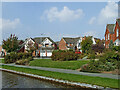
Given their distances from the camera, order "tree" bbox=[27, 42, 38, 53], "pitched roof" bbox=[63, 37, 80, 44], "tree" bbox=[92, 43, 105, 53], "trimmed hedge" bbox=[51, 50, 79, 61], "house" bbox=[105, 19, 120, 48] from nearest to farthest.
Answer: "trimmed hedge" bbox=[51, 50, 79, 61] → "tree" bbox=[92, 43, 105, 53] → "house" bbox=[105, 19, 120, 48] → "tree" bbox=[27, 42, 38, 53] → "pitched roof" bbox=[63, 37, 80, 44]

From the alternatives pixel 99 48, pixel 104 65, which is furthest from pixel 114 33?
pixel 104 65

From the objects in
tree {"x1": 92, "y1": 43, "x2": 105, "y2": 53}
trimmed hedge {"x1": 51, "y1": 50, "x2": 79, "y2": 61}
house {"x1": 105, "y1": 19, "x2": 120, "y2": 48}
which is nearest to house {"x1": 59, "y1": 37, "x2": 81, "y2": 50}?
house {"x1": 105, "y1": 19, "x2": 120, "y2": 48}

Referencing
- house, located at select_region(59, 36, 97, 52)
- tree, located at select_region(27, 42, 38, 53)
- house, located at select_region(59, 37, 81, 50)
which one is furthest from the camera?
house, located at select_region(59, 37, 81, 50)

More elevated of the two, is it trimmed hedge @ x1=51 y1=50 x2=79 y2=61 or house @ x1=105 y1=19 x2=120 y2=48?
house @ x1=105 y1=19 x2=120 y2=48

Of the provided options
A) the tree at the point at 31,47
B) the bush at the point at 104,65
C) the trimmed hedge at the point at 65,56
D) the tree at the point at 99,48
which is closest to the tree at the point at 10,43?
the tree at the point at 31,47

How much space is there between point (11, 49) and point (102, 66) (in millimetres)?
36988

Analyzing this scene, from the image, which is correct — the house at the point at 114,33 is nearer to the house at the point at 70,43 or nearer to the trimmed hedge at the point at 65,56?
the trimmed hedge at the point at 65,56

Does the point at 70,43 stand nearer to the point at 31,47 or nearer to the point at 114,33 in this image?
Answer: the point at 31,47

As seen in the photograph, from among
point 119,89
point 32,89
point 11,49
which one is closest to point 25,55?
point 11,49

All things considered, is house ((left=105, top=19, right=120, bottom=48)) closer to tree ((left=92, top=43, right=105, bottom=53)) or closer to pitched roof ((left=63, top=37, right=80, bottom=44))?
tree ((left=92, top=43, right=105, bottom=53))

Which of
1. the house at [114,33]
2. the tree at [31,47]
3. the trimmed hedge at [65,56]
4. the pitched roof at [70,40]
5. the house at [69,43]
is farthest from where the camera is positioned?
the pitched roof at [70,40]

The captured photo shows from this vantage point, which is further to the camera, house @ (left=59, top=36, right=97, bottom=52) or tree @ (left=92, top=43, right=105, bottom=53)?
house @ (left=59, top=36, right=97, bottom=52)

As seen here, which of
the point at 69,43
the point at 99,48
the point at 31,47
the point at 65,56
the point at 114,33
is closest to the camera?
the point at 65,56

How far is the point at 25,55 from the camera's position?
38719 mm
